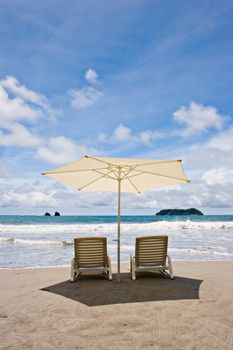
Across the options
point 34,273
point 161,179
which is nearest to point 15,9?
point 161,179

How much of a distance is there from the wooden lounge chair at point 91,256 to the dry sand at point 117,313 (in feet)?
0.79

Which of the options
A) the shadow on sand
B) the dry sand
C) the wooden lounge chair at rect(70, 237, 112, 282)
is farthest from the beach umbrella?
the dry sand

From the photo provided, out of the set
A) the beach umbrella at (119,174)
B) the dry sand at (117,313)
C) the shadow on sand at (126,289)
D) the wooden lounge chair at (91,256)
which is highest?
the beach umbrella at (119,174)

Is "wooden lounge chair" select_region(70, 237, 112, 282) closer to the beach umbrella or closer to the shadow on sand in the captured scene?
the shadow on sand

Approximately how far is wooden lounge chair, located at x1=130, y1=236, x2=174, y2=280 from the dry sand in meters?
0.26

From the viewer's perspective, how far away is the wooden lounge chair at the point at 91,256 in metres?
6.44

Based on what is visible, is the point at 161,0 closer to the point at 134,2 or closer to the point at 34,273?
the point at 134,2

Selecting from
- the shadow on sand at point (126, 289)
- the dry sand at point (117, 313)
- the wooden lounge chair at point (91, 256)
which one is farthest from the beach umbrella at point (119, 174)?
the dry sand at point (117, 313)

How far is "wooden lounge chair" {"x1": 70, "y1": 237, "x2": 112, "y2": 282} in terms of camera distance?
6.44 metres

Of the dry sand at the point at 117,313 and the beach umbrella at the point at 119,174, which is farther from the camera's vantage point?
the beach umbrella at the point at 119,174

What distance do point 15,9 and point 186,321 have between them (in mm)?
7746

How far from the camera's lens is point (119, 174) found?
6340mm

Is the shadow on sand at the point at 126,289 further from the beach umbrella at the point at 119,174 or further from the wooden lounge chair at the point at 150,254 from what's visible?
the beach umbrella at the point at 119,174

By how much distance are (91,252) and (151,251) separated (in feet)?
4.20
